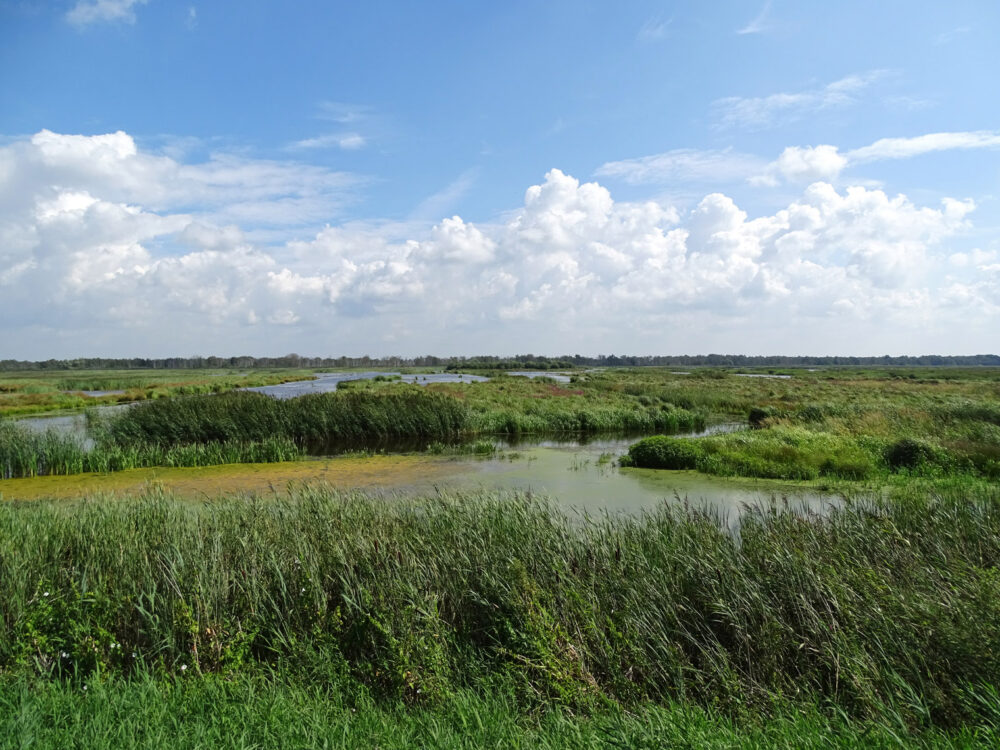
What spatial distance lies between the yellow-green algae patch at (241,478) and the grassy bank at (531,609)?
7.13 meters

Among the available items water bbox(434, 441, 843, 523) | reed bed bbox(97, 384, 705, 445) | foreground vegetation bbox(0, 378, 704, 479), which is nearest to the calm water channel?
water bbox(434, 441, 843, 523)

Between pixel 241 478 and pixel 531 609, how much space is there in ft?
42.7

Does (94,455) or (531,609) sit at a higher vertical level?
(531,609)

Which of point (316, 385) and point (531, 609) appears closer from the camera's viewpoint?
point (531, 609)

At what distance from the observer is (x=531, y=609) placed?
5.20 metres

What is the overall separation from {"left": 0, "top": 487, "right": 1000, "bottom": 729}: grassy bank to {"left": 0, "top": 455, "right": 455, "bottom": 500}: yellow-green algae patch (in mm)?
7132

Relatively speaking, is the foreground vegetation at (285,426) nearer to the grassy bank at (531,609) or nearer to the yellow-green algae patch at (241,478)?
the yellow-green algae patch at (241,478)

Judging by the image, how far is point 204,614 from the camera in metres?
5.44

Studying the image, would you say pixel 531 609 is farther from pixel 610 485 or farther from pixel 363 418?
pixel 363 418

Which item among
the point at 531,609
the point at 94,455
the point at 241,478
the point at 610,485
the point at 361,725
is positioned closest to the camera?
the point at 361,725

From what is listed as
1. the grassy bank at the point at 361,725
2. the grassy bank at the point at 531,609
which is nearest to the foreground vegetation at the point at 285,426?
the grassy bank at the point at 531,609

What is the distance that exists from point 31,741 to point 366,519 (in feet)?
14.6

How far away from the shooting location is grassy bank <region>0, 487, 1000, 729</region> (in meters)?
4.63

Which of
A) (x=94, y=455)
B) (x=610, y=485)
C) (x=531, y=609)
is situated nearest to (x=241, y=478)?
(x=94, y=455)
